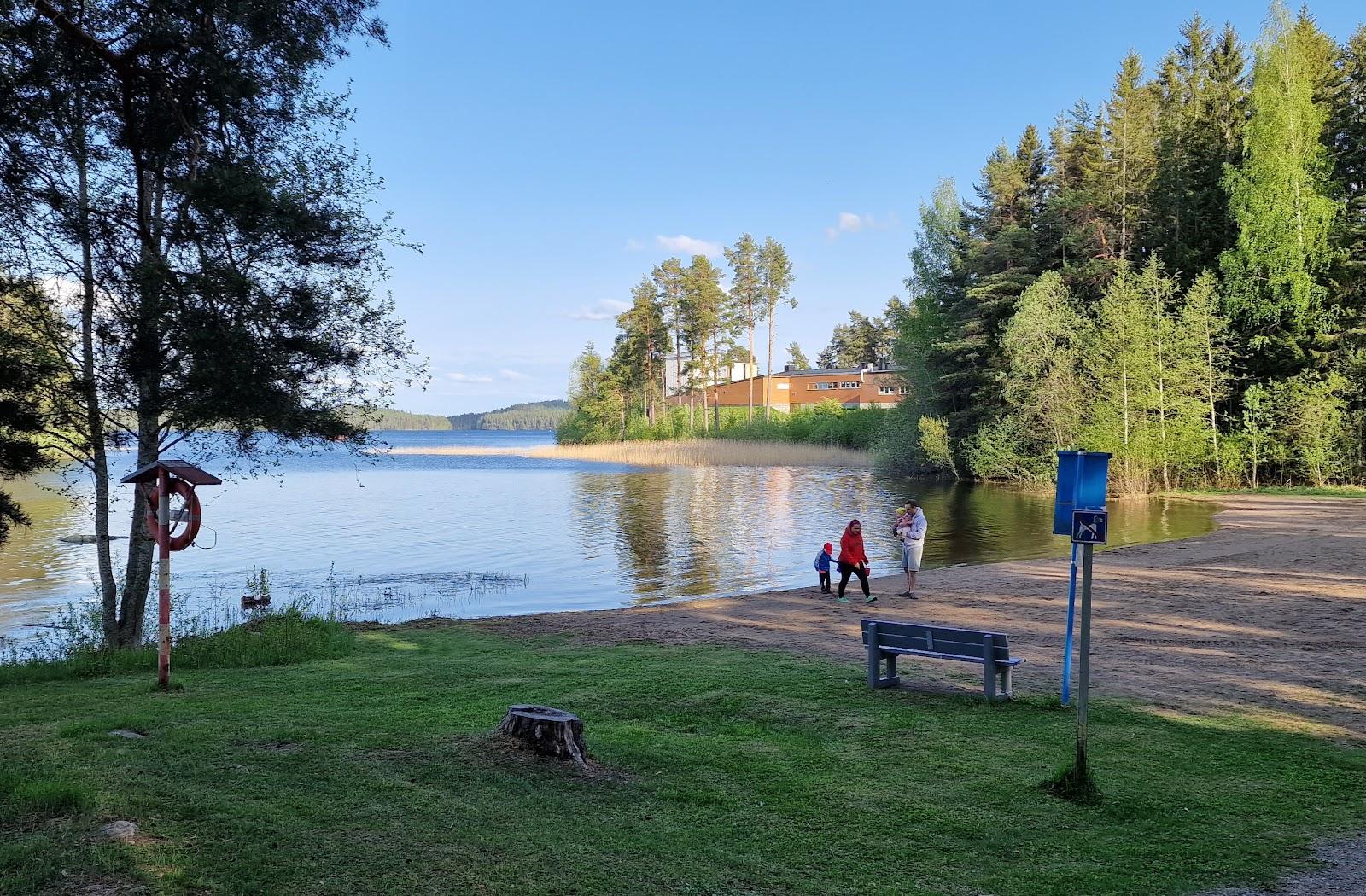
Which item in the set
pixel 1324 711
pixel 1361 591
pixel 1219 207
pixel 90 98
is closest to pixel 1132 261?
pixel 1219 207

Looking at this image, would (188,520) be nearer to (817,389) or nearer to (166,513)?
(166,513)

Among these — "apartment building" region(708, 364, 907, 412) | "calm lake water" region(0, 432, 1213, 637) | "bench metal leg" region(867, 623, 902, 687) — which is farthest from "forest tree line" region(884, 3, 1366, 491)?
"apartment building" region(708, 364, 907, 412)

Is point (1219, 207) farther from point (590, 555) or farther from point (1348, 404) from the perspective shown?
point (590, 555)

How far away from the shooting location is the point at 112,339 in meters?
11.3

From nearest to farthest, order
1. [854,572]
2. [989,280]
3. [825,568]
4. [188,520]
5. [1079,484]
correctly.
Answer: [1079,484], [188,520], [854,572], [825,568], [989,280]

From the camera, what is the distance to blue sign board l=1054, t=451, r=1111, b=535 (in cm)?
727

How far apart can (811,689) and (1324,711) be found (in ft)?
16.5

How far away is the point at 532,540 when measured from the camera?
30312mm

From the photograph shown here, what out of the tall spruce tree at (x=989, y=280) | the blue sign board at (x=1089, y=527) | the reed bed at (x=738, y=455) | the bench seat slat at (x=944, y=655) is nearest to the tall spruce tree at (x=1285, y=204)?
the tall spruce tree at (x=989, y=280)

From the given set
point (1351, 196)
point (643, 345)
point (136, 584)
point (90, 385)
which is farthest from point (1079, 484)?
point (643, 345)

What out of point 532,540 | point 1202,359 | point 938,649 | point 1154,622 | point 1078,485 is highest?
point 1202,359

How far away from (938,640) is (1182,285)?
44.3 meters

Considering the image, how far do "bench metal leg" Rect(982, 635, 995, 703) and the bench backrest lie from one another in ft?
0.08

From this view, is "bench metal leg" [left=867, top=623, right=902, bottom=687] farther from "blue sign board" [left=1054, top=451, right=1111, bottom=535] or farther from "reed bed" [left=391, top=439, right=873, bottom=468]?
"reed bed" [left=391, top=439, right=873, bottom=468]
